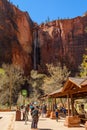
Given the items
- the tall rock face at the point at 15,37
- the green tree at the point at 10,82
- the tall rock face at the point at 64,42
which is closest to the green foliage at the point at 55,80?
the green tree at the point at 10,82

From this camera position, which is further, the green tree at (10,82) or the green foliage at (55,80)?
the green tree at (10,82)

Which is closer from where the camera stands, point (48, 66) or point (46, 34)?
point (48, 66)

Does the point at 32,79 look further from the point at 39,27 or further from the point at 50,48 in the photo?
the point at 39,27

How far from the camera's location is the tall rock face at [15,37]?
211 ft

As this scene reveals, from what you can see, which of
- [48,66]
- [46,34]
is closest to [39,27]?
[46,34]

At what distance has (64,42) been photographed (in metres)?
68.2

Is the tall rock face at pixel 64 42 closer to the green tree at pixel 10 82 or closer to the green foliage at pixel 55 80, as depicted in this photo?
the green foliage at pixel 55 80

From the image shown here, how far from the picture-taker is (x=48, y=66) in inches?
2468

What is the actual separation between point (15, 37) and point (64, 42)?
12324mm

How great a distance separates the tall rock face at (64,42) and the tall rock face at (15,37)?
3376 millimetres

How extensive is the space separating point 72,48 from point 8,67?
1696cm

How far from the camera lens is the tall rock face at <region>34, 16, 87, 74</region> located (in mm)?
65625

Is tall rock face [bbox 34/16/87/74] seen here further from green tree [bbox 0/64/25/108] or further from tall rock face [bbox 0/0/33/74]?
green tree [bbox 0/64/25/108]

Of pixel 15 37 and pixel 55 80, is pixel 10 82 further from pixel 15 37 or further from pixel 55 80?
pixel 15 37
